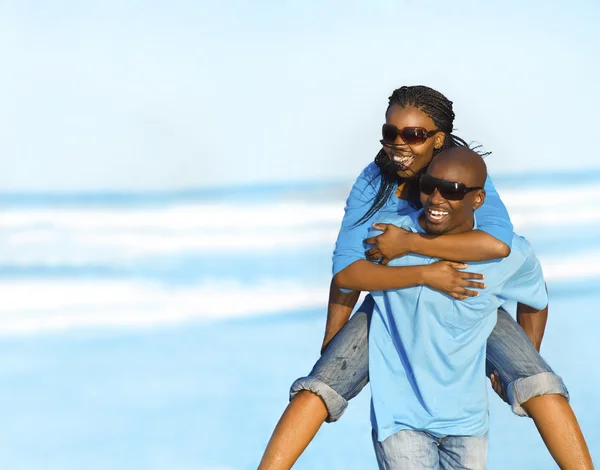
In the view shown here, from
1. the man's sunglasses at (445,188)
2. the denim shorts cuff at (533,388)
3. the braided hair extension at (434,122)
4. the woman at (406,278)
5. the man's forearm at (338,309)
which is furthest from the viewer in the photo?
the man's forearm at (338,309)

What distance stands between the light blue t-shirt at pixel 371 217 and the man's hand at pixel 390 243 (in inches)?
3.3

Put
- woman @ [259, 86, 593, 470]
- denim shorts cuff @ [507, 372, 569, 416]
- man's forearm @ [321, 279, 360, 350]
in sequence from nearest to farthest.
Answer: woman @ [259, 86, 593, 470] → denim shorts cuff @ [507, 372, 569, 416] → man's forearm @ [321, 279, 360, 350]

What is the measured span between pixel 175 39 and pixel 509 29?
3.01 meters

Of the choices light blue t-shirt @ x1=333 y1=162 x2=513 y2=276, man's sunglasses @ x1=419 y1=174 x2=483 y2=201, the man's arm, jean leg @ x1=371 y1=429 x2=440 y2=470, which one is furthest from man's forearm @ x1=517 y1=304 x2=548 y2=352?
man's sunglasses @ x1=419 y1=174 x2=483 y2=201

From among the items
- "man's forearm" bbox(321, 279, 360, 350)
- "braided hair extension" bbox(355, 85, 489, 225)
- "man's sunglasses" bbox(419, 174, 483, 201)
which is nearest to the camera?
"man's sunglasses" bbox(419, 174, 483, 201)

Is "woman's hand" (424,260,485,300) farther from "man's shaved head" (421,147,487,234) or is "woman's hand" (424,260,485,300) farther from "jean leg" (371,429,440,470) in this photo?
"jean leg" (371,429,440,470)

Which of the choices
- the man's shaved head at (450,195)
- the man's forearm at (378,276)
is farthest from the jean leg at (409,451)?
the man's shaved head at (450,195)

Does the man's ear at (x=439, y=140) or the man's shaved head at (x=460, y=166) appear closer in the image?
the man's shaved head at (x=460, y=166)

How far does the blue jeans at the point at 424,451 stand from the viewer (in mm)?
3203

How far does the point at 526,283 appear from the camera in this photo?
338cm

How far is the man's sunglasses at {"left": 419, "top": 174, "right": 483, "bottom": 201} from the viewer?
10.0 ft

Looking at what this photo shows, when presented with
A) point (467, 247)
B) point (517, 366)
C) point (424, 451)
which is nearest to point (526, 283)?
point (517, 366)

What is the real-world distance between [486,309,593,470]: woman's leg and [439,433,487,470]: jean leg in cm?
16

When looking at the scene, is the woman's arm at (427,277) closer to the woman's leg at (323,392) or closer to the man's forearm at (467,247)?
the man's forearm at (467,247)
